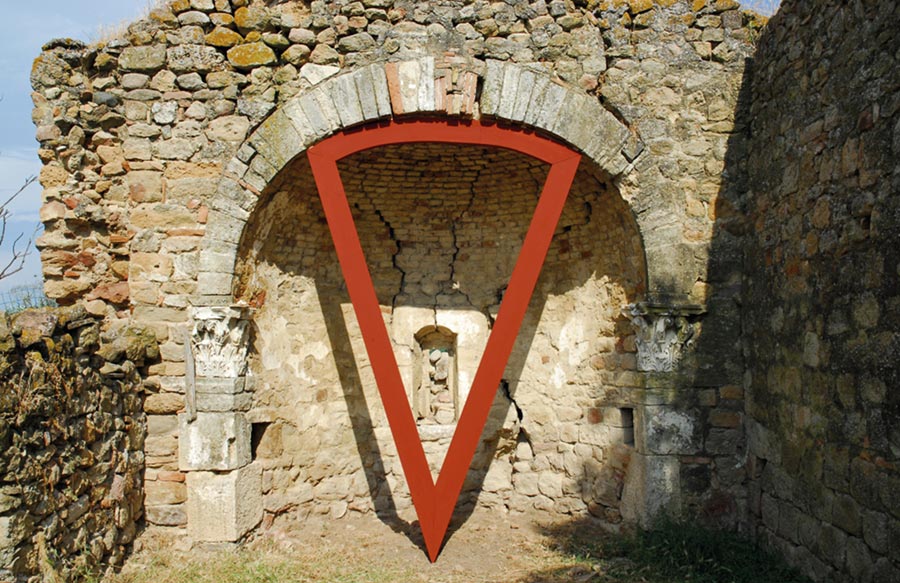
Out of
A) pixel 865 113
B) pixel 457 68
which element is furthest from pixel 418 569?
pixel 865 113

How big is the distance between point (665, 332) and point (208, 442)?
3415 mm

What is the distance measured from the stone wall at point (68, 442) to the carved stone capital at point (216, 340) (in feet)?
1.12

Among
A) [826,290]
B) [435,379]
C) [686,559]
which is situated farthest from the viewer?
[435,379]

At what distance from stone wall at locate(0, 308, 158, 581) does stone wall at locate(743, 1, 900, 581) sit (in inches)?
171

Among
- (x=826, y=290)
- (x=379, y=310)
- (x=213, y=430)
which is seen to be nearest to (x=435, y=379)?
(x=379, y=310)

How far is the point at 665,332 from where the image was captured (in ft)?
16.5

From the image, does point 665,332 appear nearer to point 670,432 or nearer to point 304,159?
point 670,432

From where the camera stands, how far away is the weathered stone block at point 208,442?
4.95 m

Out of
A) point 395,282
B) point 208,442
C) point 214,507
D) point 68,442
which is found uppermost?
point 395,282

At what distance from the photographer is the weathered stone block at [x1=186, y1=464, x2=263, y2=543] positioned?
4922mm

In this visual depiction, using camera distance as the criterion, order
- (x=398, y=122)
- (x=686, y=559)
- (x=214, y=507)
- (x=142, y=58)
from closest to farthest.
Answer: (x=686, y=559) → (x=214, y=507) → (x=142, y=58) → (x=398, y=122)

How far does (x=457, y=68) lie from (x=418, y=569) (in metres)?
3.71

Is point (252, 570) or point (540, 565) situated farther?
point (540, 565)

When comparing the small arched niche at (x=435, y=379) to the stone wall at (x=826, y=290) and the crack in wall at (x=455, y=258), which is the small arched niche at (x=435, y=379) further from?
the stone wall at (x=826, y=290)
